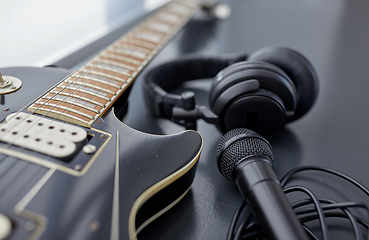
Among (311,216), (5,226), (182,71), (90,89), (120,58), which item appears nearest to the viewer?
(5,226)

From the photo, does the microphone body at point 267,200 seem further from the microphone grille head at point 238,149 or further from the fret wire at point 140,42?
the fret wire at point 140,42

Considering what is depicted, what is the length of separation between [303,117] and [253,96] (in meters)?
0.25

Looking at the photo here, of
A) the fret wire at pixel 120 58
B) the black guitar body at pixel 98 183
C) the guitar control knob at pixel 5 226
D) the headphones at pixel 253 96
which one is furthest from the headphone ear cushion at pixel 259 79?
the guitar control knob at pixel 5 226

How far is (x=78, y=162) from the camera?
15.4 inches

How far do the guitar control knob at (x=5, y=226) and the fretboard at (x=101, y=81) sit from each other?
0.58 ft

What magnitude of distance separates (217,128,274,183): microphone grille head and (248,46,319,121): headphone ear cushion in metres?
0.17

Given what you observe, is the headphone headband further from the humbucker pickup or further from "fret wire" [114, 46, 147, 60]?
the humbucker pickup

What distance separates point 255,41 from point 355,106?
0.48 m

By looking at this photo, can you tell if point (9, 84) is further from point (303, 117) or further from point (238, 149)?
point (303, 117)

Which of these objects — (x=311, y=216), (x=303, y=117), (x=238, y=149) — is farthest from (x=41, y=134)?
(x=303, y=117)

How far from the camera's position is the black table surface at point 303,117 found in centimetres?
46

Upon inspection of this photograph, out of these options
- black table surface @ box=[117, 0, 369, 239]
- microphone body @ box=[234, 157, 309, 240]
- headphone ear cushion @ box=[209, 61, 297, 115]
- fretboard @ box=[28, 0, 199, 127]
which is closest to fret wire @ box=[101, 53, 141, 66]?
fretboard @ box=[28, 0, 199, 127]

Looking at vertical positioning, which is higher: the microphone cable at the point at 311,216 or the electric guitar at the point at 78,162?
the electric guitar at the point at 78,162

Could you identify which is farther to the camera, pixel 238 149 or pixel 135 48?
pixel 135 48
